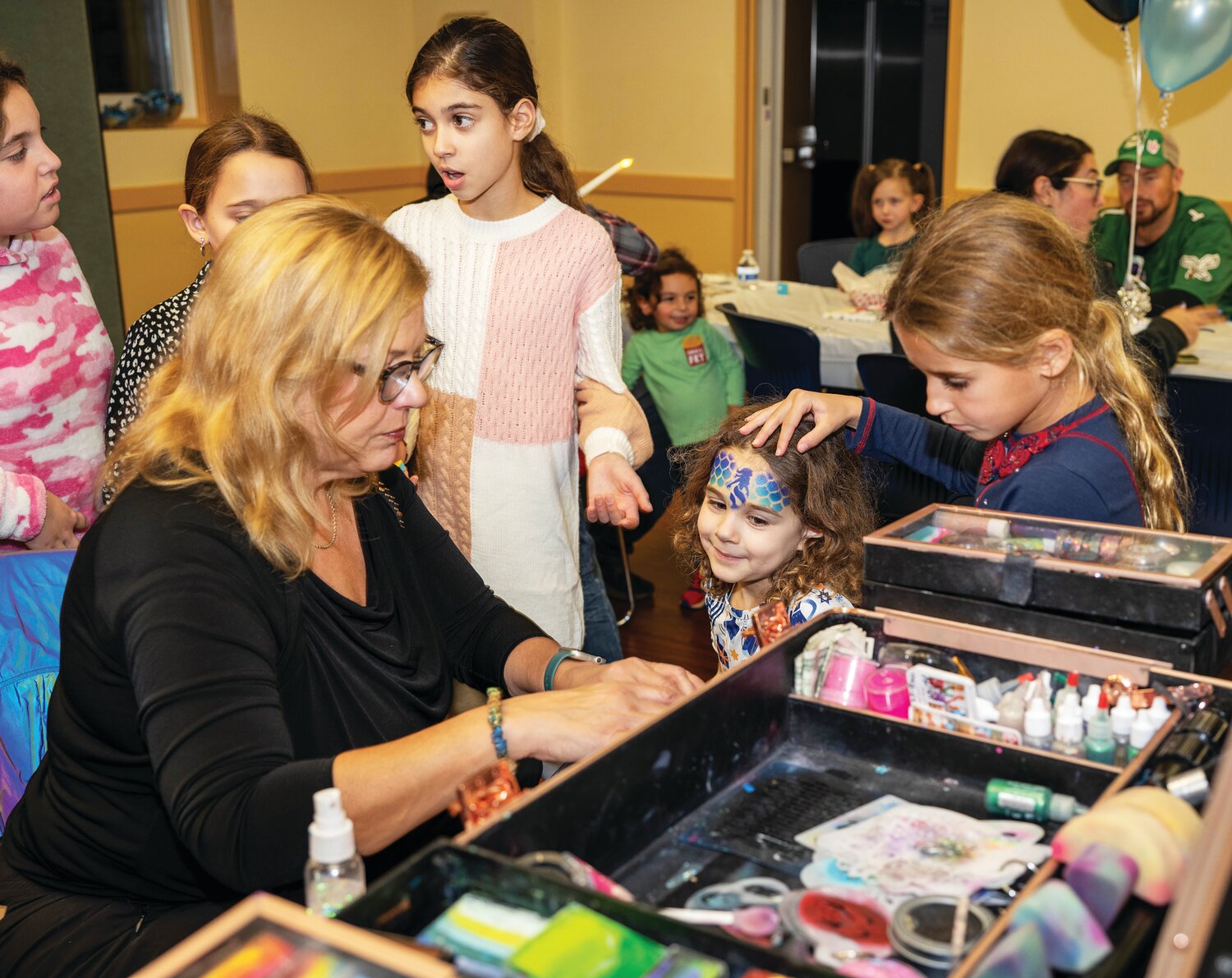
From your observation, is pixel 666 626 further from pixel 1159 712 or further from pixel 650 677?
pixel 1159 712

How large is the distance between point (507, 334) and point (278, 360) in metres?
0.91

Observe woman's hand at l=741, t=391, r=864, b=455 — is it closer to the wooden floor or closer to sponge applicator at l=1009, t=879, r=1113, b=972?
sponge applicator at l=1009, t=879, r=1113, b=972

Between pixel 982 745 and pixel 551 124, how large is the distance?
24.1 ft

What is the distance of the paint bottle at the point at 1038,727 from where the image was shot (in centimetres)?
112

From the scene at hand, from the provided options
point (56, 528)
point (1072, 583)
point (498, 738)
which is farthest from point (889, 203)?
point (498, 738)

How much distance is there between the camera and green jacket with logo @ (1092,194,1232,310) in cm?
429

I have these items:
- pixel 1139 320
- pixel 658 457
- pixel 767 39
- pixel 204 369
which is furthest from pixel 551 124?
pixel 204 369

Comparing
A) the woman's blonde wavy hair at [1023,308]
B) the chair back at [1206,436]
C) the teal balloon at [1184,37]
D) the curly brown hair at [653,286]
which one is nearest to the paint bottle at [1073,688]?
the woman's blonde wavy hair at [1023,308]

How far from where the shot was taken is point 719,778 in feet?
3.75

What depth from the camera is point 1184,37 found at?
3.94m

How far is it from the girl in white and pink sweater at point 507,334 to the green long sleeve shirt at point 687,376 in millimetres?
1938

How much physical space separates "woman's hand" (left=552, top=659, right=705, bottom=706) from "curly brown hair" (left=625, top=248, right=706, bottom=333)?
2838 millimetres

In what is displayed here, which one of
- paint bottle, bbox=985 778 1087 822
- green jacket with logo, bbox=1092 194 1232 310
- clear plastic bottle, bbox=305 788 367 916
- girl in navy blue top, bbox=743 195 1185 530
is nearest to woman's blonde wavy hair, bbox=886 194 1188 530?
girl in navy blue top, bbox=743 195 1185 530

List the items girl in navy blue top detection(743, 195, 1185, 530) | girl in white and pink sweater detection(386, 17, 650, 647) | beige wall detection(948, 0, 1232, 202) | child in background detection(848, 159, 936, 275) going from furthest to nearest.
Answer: beige wall detection(948, 0, 1232, 202) → child in background detection(848, 159, 936, 275) → girl in white and pink sweater detection(386, 17, 650, 647) → girl in navy blue top detection(743, 195, 1185, 530)
